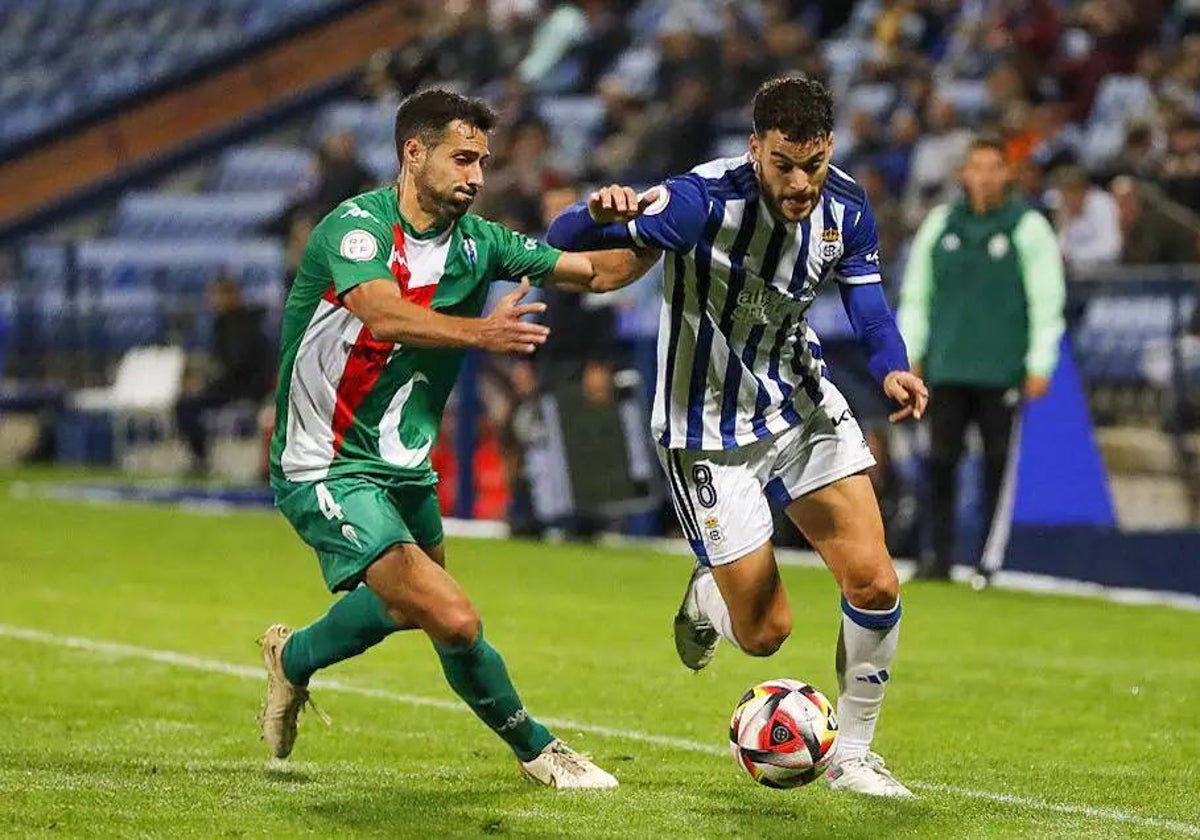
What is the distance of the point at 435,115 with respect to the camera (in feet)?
22.0

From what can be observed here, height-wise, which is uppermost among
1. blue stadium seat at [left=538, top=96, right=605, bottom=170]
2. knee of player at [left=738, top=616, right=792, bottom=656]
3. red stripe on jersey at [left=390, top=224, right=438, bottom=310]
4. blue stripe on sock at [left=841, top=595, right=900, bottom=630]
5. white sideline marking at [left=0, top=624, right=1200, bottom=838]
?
blue stadium seat at [left=538, top=96, right=605, bottom=170]

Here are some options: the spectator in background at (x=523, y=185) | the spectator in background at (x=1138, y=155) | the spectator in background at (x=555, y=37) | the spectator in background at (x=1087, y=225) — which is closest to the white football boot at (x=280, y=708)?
the spectator in background at (x=1087, y=225)

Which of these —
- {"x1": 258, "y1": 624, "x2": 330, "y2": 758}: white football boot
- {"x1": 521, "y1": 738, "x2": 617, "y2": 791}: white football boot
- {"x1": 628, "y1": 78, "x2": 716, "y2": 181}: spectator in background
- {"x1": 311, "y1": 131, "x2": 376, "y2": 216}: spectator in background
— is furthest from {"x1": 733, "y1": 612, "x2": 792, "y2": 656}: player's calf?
{"x1": 311, "y1": 131, "x2": 376, "y2": 216}: spectator in background

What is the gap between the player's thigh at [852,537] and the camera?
6918 millimetres

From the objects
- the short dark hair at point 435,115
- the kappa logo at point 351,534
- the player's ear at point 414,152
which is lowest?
the kappa logo at point 351,534

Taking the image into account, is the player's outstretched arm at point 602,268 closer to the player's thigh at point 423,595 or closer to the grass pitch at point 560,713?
the player's thigh at point 423,595

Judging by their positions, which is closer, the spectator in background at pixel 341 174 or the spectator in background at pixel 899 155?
the spectator in background at pixel 899 155

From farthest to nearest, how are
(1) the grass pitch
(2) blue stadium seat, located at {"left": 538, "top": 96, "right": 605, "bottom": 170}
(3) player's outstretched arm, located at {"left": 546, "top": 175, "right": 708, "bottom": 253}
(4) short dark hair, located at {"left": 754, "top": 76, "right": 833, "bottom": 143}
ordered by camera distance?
(2) blue stadium seat, located at {"left": 538, "top": 96, "right": 605, "bottom": 170} → (3) player's outstretched arm, located at {"left": 546, "top": 175, "right": 708, "bottom": 253} → (4) short dark hair, located at {"left": 754, "top": 76, "right": 833, "bottom": 143} → (1) the grass pitch

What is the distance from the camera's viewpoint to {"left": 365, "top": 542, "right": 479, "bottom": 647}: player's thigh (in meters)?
6.61

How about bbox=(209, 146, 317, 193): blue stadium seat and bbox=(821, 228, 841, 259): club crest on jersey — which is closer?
bbox=(821, 228, 841, 259): club crest on jersey

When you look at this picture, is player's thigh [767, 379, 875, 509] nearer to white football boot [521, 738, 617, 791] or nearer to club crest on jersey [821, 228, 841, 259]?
club crest on jersey [821, 228, 841, 259]

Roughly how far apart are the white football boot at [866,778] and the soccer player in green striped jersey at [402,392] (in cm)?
69

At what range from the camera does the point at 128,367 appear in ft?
71.8

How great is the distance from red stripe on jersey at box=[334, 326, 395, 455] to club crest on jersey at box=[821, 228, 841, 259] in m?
1.31
